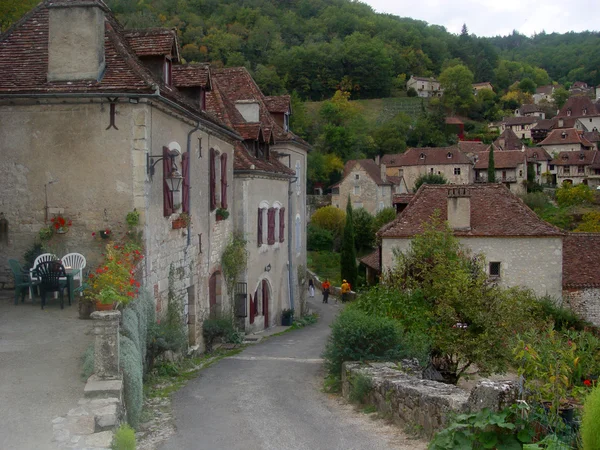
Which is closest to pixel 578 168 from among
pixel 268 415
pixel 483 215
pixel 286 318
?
pixel 483 215

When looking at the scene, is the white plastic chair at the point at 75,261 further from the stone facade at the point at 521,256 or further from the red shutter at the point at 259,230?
the stone facade at the point at 521,256

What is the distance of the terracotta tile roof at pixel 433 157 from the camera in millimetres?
78062

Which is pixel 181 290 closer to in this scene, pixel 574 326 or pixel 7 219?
pixel 7 219

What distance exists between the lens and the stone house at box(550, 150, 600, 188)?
80.3 m

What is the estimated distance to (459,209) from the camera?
2516cm

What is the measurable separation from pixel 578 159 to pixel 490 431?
82.6 metres

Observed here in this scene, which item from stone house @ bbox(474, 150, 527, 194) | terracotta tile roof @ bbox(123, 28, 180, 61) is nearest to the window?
terracotta tile roof @ bbox(123, 28, 180, 61)

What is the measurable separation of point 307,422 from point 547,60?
653ft

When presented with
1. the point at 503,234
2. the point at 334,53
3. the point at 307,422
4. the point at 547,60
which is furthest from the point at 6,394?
the point at 547,60

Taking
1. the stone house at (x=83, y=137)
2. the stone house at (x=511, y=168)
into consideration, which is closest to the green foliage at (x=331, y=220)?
the stone house at (x=511, y=168)

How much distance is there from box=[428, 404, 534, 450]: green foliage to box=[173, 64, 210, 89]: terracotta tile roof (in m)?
12.4

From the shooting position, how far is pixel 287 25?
141250mm

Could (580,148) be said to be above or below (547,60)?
below

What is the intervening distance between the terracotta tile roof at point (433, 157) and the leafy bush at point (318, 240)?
25.3 metres
